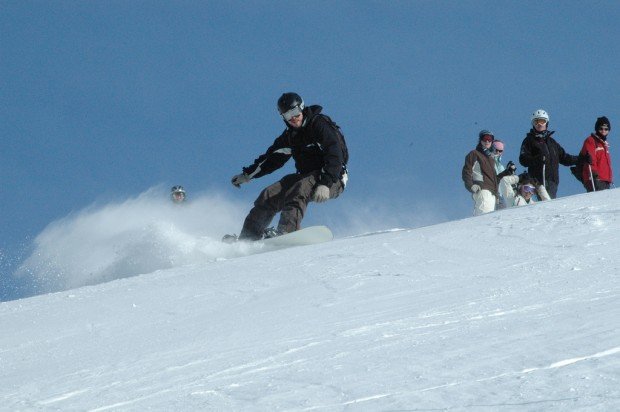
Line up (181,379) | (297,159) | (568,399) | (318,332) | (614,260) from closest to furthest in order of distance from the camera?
(568,399) < (181,379) < (318,332) < (614,260) < (297,159)

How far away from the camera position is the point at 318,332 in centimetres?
396

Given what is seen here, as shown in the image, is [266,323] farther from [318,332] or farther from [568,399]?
[568,399]

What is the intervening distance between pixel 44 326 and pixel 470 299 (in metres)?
2.34

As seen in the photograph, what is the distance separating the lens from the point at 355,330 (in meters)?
3.93

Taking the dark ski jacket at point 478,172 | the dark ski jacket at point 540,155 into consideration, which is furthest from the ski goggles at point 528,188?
the dark ski jacket at point 478,172

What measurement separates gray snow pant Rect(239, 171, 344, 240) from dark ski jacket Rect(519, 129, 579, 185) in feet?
11.1

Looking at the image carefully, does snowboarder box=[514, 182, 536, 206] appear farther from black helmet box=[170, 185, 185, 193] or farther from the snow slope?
black helmet box=[170, 185, 185, 193]

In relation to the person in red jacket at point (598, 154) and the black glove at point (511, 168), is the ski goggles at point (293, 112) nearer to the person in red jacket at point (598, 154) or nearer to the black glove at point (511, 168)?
the black glove at point (511, 168)

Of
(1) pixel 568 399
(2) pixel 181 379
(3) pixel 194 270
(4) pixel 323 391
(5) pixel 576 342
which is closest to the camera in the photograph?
(1) pixel 568 399

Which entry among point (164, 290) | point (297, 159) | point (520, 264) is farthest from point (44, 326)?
point (297, 159)

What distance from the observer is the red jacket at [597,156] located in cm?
1130

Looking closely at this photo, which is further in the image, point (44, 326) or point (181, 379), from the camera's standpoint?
point (44, 326)

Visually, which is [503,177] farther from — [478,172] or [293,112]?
[293,112]

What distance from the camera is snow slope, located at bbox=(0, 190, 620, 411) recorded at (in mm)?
2889
